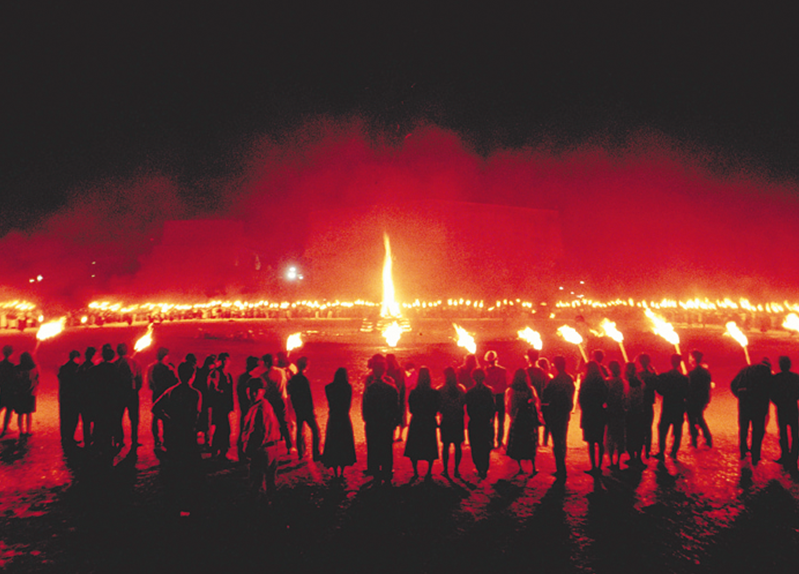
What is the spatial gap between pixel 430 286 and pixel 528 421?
70.0m

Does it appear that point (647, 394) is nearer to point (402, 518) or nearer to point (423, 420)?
point (423, 420)

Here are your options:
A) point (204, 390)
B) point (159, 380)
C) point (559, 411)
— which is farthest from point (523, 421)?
point (159, 380)

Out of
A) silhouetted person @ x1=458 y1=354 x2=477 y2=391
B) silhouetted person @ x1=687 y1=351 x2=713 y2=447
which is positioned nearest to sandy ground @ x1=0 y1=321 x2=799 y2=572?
silhouetted person @ x1=687 y1=351 x2=713 y2=447

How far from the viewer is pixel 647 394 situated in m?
6.80

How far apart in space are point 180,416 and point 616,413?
596 cm

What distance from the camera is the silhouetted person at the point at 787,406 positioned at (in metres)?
6.55

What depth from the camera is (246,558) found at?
14.4ft

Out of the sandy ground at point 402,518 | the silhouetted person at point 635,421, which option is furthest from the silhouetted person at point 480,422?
the silhouetted person at point 635,421

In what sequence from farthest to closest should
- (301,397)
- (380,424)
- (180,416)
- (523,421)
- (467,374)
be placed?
(467,374), (301,397), (523,421), (380,424), (180,416)

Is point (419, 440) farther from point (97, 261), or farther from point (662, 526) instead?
point (97, 261)

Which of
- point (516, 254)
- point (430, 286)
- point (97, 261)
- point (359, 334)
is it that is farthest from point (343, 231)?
point (359, 334)

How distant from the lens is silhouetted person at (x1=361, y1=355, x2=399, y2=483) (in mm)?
6066

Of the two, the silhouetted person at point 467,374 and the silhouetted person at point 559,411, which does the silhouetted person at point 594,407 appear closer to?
the silhouetted person at point 559,411

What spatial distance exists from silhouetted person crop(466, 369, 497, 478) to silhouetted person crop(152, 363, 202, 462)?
360 centimetres
